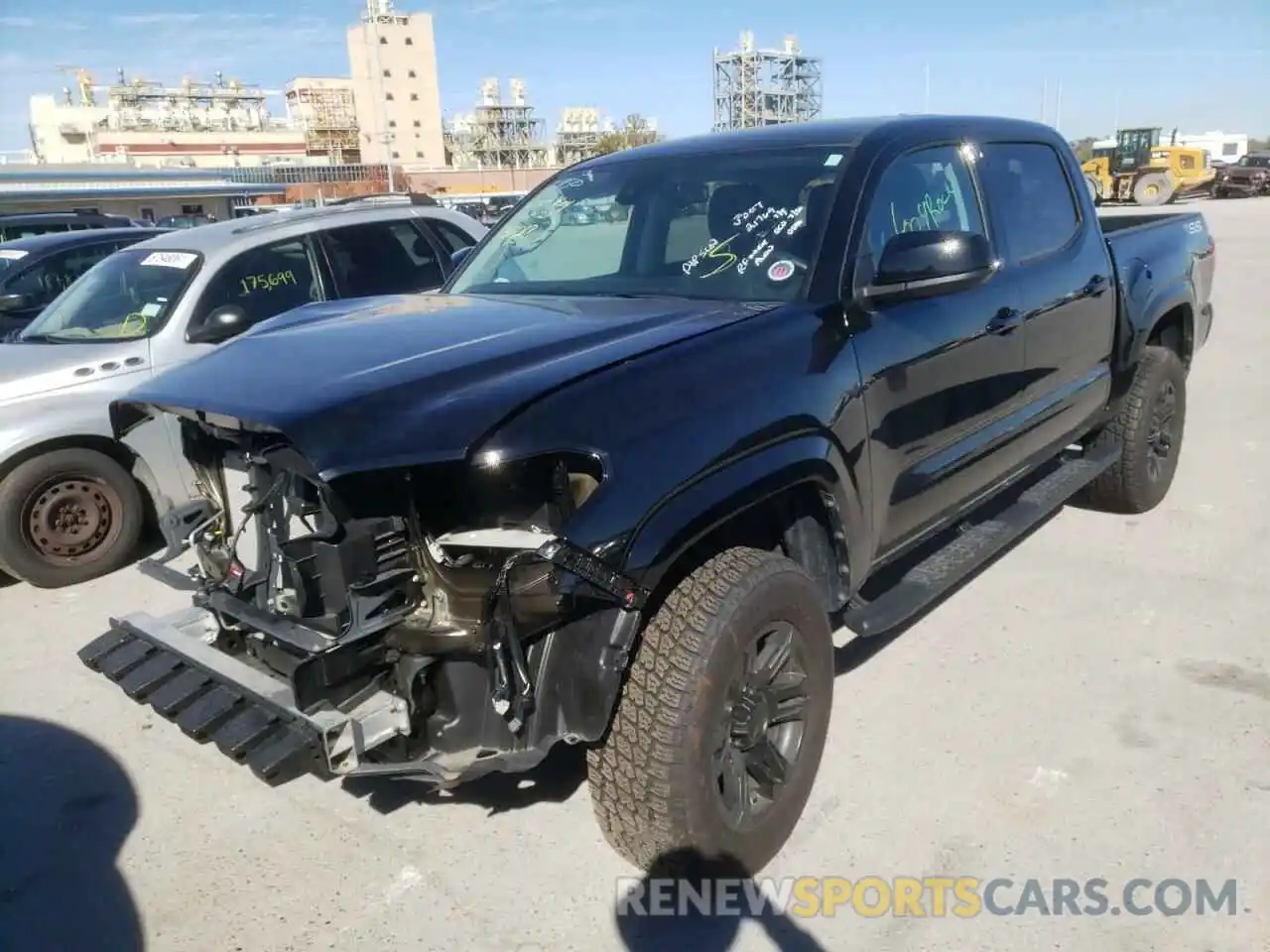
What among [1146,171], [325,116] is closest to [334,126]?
[325,116]

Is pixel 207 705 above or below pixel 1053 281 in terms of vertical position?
below

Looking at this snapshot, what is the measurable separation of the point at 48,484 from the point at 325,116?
11328cm

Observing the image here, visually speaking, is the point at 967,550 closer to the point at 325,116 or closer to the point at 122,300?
the point at 122,300

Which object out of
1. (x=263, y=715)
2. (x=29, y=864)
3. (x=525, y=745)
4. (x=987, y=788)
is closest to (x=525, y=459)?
(x=525, y=745)

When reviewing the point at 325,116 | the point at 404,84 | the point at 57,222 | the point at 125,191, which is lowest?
the point at 57,222

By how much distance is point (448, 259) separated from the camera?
6727 millimetres

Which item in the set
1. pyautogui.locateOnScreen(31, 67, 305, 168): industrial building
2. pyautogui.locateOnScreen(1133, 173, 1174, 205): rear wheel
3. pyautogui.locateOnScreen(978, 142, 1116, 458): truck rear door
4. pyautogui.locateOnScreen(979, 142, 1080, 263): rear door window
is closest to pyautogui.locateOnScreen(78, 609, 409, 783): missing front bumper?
pyautogui.locateOnScreen(978, 142, 1116, 458): truck rear door

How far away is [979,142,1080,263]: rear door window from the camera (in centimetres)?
395

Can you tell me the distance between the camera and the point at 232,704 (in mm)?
2580

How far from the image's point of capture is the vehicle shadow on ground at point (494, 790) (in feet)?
10.4

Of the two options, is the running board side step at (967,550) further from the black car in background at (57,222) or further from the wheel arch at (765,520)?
the black car in background at (57,222)

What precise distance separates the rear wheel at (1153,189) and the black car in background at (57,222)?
33.3m

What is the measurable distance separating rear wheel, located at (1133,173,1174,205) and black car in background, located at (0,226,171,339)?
120 ft

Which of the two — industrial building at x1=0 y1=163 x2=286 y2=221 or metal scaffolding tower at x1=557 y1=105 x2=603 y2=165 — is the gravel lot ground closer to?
industrial building at x1=0 y1=163 x2=286 y2=221
